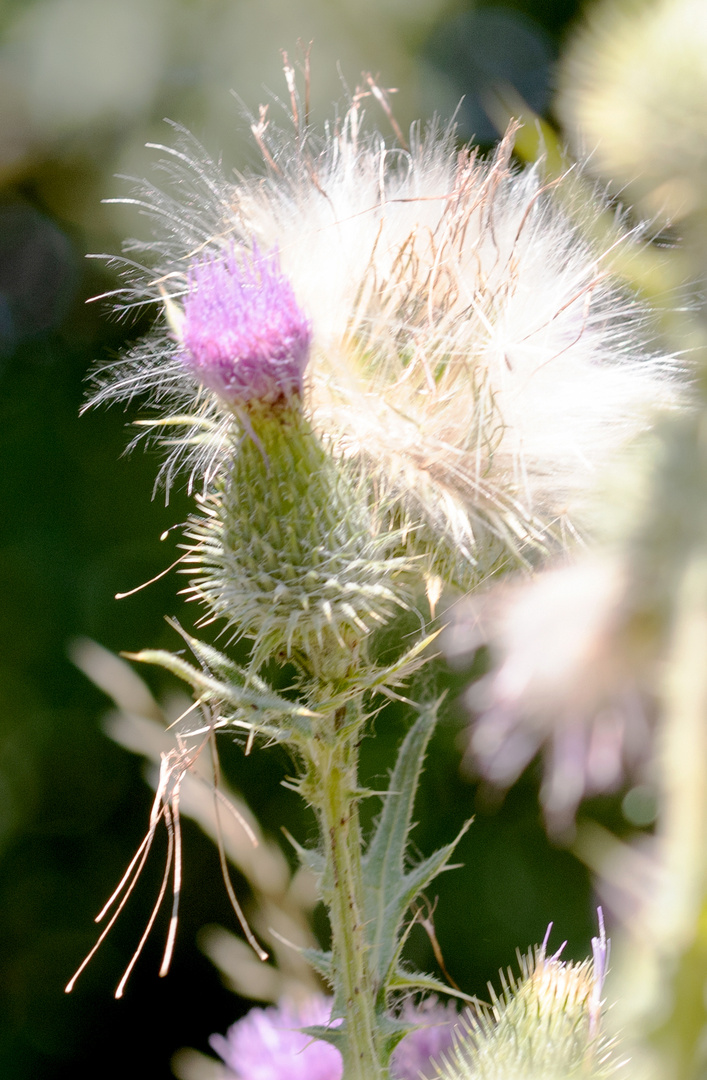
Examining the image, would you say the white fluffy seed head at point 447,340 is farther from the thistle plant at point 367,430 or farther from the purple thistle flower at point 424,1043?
the purple thistle flower at point 424,1043

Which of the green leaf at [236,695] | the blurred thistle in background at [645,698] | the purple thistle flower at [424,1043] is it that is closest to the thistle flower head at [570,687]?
the blurred thistle in background at [645,698]

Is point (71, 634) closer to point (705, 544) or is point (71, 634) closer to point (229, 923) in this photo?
point (229, 923)

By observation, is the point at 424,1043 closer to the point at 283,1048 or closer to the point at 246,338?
the point at 283,1048

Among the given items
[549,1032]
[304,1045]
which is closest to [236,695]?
[549,1032]

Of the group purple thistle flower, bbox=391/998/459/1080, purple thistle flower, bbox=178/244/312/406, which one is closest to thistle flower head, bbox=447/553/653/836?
purple thistle flower, bbox=178/244/312/406

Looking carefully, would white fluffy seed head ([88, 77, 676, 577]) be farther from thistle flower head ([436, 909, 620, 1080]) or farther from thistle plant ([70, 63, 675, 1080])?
thistle flower head ([436, 909, 620, 1080])
